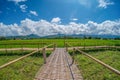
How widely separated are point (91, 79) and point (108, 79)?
3.04 feet

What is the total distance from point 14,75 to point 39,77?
111 cm

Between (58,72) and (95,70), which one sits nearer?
(58,72)

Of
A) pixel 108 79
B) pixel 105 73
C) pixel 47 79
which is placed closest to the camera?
pixel 47 79

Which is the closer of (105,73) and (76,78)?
(76,78)

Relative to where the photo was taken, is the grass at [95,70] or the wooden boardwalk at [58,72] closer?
the wooden boardwalk at [58,72]

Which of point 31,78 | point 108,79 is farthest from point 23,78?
point 108,79

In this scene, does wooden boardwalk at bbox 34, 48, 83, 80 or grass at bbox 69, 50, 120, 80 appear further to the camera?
grass at bbox 69, 50, 120, 80

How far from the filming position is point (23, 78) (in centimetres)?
623

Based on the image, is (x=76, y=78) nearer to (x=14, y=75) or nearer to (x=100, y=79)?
(x=100, y=79)

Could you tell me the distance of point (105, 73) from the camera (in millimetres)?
7273

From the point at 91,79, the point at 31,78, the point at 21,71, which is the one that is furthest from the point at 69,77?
the point at 21,71

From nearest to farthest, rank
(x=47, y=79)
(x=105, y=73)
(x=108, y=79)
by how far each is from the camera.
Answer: (x=47, y=79) < (x=108, y=79) < (x=105, y=73)

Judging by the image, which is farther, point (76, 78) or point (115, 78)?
point (115, 78)

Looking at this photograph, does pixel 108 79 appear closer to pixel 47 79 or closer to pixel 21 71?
pixel 47 79
